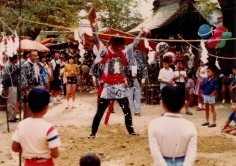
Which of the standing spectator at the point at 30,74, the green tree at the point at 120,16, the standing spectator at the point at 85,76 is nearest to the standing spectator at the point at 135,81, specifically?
the standing spectator at the point at 30,74

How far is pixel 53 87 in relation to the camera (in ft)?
49.0

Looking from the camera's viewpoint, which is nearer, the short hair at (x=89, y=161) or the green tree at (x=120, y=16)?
the short hair at (x=89, y=161)

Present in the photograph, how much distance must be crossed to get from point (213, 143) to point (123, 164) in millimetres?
2277

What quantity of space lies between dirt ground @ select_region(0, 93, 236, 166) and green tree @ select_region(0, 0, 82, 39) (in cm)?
687

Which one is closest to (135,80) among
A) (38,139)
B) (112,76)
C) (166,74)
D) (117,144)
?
(166,74)

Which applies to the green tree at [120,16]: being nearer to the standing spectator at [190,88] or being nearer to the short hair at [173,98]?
the standing spectator at [190,88]

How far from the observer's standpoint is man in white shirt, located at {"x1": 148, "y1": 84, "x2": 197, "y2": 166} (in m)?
3.57

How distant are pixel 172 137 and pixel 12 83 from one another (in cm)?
783

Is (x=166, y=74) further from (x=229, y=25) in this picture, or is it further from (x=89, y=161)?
(x=89, y=161)

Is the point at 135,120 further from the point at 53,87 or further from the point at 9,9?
the point at 9,9

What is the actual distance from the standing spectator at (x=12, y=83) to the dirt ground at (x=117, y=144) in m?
0.43

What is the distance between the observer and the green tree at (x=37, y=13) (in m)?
17.1

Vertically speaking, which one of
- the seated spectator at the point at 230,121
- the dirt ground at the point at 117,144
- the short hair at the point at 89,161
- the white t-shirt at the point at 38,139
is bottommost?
the dirt ground at the point at 117,144

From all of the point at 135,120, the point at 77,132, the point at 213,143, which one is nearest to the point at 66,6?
the point at 135,120
